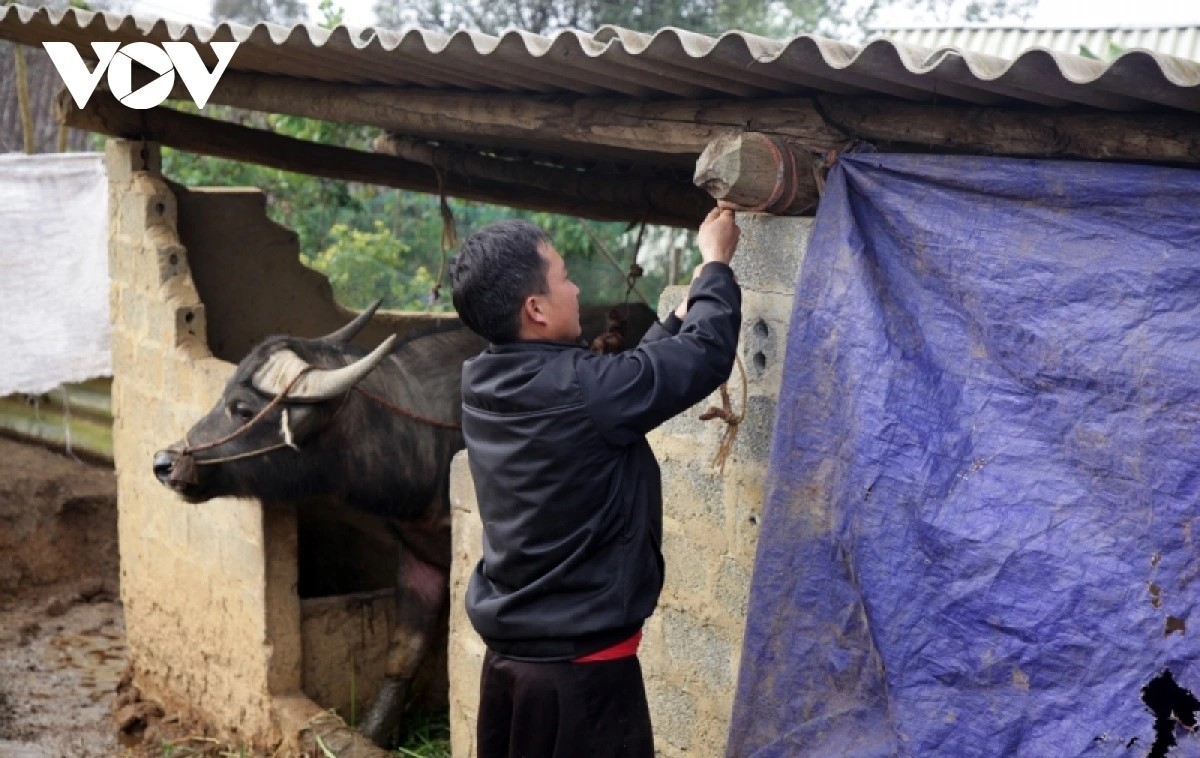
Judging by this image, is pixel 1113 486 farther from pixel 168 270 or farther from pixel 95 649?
pixel 95 649

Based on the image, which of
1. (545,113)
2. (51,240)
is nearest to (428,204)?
(51,240)

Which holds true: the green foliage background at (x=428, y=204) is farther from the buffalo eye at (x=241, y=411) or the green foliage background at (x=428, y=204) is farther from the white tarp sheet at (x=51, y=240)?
the buffalo eye at (x=241, y=411)

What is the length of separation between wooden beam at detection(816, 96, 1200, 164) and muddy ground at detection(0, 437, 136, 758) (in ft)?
15.3

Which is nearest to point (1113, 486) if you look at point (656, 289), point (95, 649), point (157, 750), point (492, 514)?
point (492, 514)

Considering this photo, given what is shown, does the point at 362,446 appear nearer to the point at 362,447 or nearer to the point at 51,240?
the point at 362,447

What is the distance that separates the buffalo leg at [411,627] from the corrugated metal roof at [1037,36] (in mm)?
9847

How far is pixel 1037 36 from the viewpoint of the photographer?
15.5m

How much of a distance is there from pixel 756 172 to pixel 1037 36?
533 inches

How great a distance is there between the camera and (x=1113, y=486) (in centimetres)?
263

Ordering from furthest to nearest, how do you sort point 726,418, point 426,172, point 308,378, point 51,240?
point 51,240 → point 426,172 → point 308,378 → point 726,418

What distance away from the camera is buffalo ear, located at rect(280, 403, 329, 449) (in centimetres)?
521

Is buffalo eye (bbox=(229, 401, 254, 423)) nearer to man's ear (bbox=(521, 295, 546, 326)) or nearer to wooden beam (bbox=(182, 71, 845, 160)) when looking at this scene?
wooden beam (bbox=(182, 71, 845, 160))

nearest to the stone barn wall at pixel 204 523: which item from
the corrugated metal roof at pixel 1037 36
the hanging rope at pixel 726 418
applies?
the hanging rope at pixel 726 418

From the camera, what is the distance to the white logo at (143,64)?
5070 mm
